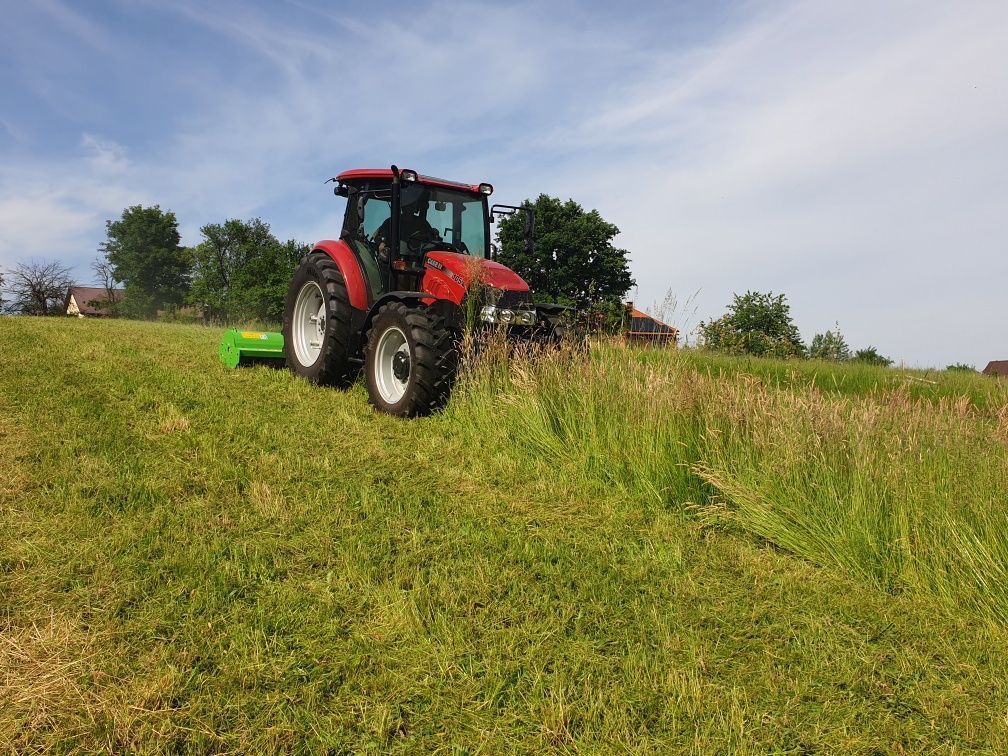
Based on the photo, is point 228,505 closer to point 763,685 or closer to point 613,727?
point 613,727

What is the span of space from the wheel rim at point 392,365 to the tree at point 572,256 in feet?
95.7

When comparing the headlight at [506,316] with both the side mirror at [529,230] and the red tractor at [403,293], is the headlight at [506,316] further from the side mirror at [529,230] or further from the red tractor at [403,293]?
the side mirror at [529,230]

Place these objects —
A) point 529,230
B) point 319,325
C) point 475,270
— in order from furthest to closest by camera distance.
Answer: point 319,325, point 529,230, point 475,270

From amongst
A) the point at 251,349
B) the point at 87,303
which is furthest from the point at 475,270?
the point at 87,303

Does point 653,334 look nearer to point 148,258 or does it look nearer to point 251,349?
point 251,349

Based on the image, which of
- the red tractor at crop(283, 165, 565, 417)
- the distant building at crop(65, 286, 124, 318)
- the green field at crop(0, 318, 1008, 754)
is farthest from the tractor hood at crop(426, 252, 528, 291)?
the distant building at crop(65, 286, 124, 318)

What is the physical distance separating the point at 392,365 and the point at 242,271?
51.7 meters

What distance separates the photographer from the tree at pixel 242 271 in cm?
5153

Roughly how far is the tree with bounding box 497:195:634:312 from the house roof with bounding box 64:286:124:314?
42.7 meters

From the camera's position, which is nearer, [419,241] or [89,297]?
[419,241]

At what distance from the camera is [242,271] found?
173 feet

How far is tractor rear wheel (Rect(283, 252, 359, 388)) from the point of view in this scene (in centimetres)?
692

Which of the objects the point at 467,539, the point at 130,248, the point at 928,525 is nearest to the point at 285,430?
the point at 467,539

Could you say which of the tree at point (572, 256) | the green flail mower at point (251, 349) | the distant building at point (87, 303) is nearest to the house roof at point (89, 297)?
the distant building at point (87, 303)
